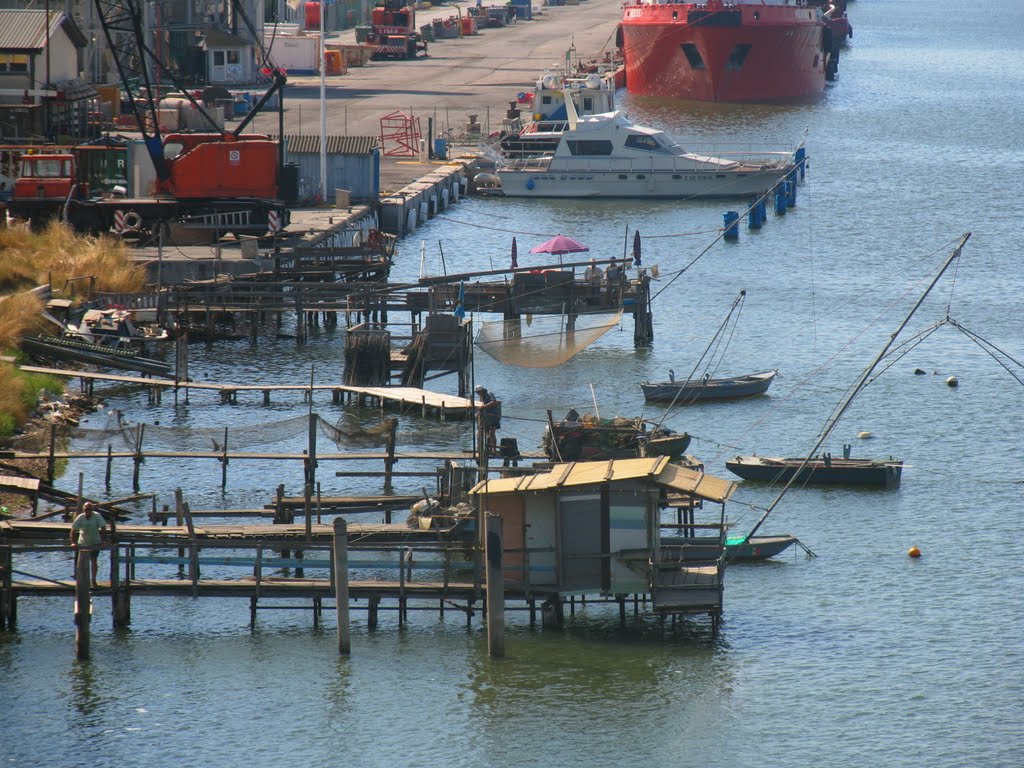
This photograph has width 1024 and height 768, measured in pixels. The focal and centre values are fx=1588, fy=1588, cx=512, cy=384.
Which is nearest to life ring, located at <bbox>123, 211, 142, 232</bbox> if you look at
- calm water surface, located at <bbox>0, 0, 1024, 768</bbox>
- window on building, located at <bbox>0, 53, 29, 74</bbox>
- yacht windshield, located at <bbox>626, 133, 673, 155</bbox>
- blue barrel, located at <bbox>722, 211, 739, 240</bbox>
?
calm water surface, located at <bbox>0, 0, 1024, 768</bbox>

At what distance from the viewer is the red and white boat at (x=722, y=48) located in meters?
120

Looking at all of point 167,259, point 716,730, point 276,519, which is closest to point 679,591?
point 716,730

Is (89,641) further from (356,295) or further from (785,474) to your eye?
(356,295)

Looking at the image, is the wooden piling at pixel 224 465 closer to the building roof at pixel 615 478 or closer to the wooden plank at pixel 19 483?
the wooden plank at pixel 19 483

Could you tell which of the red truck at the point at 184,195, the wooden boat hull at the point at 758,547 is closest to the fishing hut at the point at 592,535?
the wooden boat hull at the point at 758,547

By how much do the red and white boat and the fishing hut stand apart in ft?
302

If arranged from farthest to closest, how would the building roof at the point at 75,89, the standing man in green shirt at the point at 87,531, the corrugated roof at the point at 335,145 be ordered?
Answer: the building roof at the point at 75,89
the corrugated roof at the point at 335,145
the standing man in green shirt at the point at 87,531

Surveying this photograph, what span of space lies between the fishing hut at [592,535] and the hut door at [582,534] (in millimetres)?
20

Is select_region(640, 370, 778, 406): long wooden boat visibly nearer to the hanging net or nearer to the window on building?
the hanging net

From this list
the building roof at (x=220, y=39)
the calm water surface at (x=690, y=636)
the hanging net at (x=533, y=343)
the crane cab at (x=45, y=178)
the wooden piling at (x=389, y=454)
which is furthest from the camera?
the building roof at (x=220, y=39)

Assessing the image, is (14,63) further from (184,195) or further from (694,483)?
(694,483)

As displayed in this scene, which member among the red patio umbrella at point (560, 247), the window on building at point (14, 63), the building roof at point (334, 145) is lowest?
the red patio umbrella at point (560, 247)

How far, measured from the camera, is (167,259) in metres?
59.8

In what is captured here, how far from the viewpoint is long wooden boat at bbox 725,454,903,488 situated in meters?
43.1
